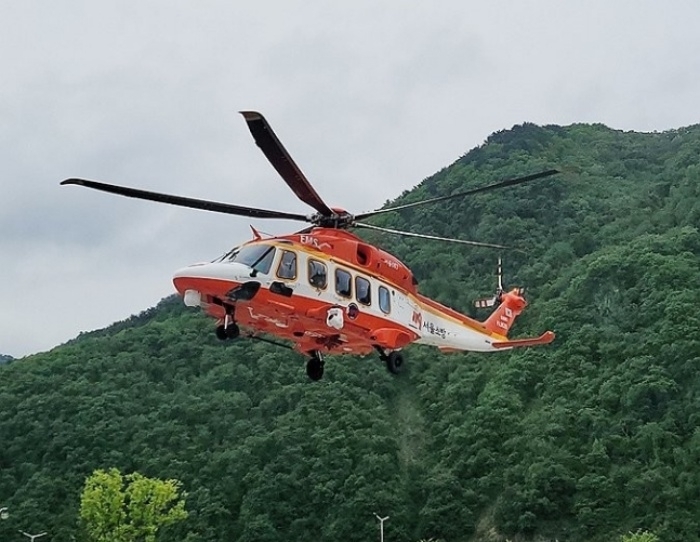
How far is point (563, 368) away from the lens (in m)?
69.5

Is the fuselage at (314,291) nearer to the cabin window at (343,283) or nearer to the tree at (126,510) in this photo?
the cabin window at (343,283)

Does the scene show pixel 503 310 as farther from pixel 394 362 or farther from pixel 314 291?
pixel 314 291

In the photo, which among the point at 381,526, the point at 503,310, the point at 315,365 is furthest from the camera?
the point at 381,526

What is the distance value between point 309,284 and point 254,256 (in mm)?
1274

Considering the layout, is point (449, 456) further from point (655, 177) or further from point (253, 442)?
point (655, 177)

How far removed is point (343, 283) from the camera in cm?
1947

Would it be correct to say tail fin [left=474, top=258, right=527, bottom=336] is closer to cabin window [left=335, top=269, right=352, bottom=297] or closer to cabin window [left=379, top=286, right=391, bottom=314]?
cabin window [left=379, top=286, right=391, bottom=314]

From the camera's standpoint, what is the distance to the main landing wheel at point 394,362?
20.9 meters

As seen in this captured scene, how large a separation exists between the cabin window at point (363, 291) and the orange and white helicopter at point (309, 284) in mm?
21

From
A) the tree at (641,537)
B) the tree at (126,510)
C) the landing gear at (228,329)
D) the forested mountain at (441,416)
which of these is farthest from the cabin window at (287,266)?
the forested mountain at (441,416)

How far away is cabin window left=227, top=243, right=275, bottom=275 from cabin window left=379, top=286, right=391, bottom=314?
118 inches

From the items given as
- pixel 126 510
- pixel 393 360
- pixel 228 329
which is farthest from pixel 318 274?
pixel 126 510

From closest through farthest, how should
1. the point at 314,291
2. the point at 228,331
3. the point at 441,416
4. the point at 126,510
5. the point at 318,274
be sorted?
the point at 228,331
the point at 314,291
the point at 318,274
the point at 126,510
the point at 441,416

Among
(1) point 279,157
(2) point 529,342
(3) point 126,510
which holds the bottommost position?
(3) point 126,510
